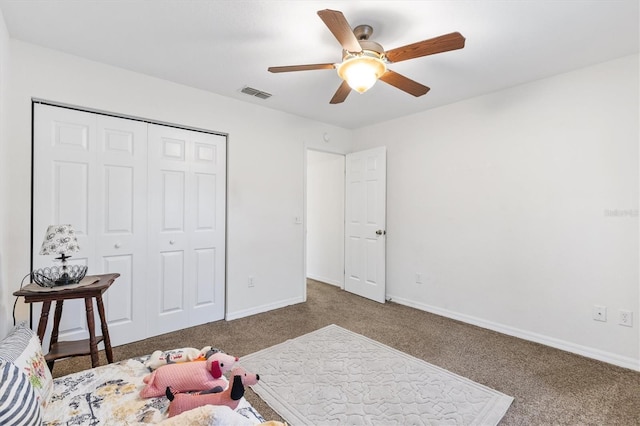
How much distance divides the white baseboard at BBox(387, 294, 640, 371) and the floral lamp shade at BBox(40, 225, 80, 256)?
3.46 m

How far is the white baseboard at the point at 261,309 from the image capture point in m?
3.33

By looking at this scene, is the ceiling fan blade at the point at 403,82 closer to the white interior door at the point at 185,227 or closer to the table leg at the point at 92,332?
the white interior door at the point at 185,227

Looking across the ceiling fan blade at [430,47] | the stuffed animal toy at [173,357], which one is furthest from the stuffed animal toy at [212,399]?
the ceiling fan blade at [430,47]

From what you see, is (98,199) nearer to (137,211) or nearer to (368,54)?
(137,211)

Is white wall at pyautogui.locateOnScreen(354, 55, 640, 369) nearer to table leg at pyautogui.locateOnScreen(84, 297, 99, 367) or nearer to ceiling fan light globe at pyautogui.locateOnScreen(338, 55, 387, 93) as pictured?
ceiling fan light globe at pyautogui.locateOnScreen(338, 55, 387, 93)

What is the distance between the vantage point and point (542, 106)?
279 cm

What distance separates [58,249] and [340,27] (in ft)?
6.97

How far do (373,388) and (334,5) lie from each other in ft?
8.06

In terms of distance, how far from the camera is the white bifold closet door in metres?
2.40

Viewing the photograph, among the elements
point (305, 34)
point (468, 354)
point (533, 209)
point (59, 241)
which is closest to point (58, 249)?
point (59, 241)

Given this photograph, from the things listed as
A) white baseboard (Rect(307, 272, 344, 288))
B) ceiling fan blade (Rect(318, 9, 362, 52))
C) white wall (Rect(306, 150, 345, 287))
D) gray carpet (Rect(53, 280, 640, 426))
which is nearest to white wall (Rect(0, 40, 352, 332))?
gray carpet (Rect(53, 280, 640, 426))

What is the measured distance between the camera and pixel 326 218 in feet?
16.6

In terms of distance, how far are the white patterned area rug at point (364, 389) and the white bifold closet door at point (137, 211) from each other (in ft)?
3.57

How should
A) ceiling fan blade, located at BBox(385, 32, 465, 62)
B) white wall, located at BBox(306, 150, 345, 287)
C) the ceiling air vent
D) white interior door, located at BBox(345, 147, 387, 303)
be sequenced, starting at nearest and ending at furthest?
ceiling fan blade, located at BBox(385, 32, 465, 62) → the ceiling air vent → white interior door, located at BBox(345, 147, 387, 303) → white wall, located at BBox(306, 150, 345, 287)
